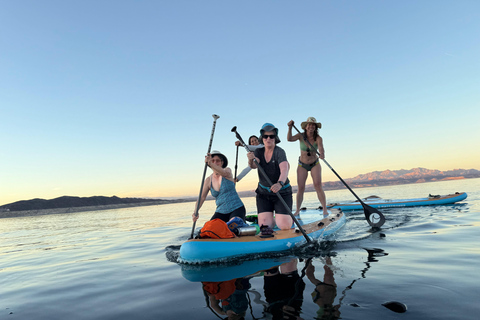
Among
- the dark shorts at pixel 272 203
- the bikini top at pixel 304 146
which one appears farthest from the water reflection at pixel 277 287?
the bikini top at pixel 304 146

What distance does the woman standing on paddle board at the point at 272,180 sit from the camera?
6.33 m

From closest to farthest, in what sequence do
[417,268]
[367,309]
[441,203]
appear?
[367,309] < [417,268] < [441,203]

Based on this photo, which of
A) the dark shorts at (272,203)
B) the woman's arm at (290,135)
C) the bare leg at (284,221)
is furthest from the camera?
the woman's arm at (290,135)

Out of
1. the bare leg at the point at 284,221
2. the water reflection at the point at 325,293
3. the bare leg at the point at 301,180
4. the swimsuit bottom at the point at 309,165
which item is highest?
the swimsuit bottom at the point at 309,165

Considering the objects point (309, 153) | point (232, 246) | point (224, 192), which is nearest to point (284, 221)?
point (224, 192)

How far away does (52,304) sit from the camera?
12.5 feet

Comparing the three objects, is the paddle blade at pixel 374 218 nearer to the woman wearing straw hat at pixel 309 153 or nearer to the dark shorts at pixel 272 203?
the woman wearing straw hat at pixel 309 153

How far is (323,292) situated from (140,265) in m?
4.10

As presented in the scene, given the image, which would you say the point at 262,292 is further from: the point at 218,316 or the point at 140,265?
the point at 140,265

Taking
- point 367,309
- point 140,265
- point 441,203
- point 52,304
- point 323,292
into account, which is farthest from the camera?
point 441,203

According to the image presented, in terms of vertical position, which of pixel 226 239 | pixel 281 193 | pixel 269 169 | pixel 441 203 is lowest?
Result: pixel 441 203

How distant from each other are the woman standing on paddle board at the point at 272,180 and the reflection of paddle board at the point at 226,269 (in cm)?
134

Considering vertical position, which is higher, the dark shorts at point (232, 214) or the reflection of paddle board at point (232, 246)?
the dark shorts at point (232, 214)

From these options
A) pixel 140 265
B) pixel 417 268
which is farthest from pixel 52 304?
pixel 417 268
